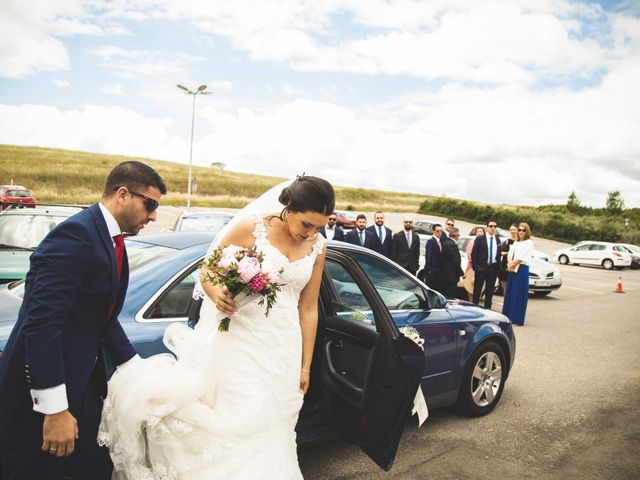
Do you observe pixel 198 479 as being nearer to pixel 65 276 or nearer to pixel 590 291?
pixel 65 276

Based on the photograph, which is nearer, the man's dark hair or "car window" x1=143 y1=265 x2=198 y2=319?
the man's dark hair

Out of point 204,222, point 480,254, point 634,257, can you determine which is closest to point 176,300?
point 204,222

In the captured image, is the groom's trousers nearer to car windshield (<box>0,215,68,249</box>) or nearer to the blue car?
the blue car

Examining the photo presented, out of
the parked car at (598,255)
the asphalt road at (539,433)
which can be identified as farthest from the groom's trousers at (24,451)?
the parked car at (598,255)

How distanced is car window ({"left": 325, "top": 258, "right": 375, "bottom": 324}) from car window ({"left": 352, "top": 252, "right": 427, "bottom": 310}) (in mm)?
189

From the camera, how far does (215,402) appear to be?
91.0 inches

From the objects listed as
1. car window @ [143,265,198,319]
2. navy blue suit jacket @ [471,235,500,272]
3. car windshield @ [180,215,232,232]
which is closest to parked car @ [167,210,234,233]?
car windshield @ [180,215,232,232]

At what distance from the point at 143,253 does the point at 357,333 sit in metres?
1.59

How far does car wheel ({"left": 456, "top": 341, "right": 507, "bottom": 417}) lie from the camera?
440 centimetres

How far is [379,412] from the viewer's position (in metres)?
2.79

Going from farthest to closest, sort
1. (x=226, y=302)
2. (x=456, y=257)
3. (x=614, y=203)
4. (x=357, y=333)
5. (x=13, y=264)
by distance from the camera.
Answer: (x=614, y=203), (x=456, y=257), (x=13, y=264), (x=357, y=333), (x=226, y=302)

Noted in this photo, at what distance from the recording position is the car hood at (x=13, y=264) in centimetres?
553

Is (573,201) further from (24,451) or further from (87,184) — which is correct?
(24,451)

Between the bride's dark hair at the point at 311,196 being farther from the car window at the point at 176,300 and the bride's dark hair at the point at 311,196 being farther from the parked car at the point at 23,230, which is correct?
the parked car at the point at 23,230
